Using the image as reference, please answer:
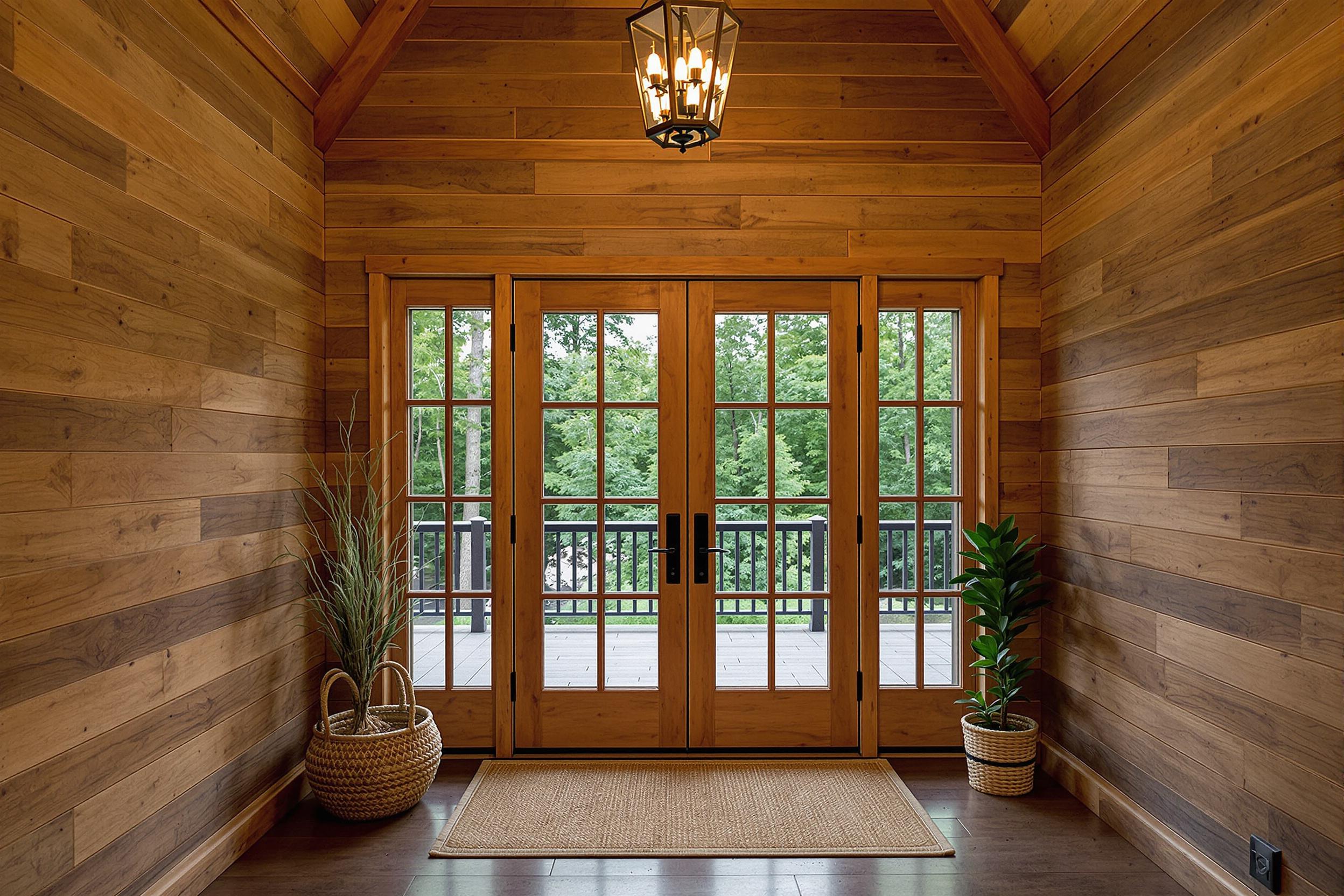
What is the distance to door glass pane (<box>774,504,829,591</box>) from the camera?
11.6 ft

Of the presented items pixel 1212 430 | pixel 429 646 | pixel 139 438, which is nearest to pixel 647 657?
pixel 429 646

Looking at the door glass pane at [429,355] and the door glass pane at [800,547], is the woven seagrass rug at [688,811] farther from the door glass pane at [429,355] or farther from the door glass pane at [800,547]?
the door glass pane at [429,355]

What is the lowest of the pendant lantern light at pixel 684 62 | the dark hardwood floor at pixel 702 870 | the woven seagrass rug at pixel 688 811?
the dark hardwood floor at pixel 702 870

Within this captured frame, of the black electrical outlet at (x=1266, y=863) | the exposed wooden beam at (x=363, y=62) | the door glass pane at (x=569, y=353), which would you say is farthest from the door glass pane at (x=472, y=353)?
the black electrical outlet at (x=1266, y=863)

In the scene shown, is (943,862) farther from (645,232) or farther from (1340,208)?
(645,232)

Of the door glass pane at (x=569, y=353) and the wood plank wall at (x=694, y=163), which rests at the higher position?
the wood plank wall at (x=694, y=163)

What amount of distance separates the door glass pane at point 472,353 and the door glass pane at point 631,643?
117 centimetres

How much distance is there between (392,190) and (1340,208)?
3.36 meters

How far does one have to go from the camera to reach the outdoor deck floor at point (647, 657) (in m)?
3.53

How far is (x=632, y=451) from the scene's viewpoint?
356 cm

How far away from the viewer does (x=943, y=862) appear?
2.63 m

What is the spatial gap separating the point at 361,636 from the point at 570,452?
117 centimetres

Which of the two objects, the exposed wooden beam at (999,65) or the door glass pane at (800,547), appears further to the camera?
the door glass pane at (800,547)

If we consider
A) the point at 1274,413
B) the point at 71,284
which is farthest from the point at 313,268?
the point at 1274,413
